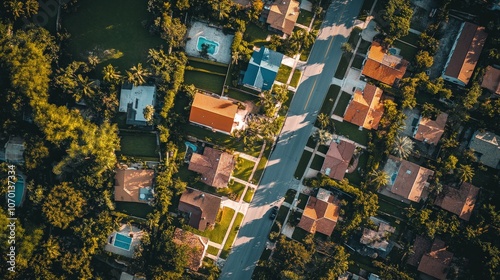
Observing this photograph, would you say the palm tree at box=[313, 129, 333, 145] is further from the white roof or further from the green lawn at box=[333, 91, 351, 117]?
the white roof

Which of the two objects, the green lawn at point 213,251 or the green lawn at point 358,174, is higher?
the green lawn at point 358,174

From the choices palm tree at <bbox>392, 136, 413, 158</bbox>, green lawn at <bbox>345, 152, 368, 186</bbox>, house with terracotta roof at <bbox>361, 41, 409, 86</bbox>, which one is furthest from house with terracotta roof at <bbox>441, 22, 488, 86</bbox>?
green lawn at <bbox>345, 152, 368, 186</bbox>

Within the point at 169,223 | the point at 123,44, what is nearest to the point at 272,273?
the point at 169,223

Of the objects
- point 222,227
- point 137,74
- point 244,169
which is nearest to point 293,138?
point 244,169

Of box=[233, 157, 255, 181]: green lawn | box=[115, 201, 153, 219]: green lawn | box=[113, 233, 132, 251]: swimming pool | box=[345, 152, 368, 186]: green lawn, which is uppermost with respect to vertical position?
box=[345, 152, 368, 186]: green lawn

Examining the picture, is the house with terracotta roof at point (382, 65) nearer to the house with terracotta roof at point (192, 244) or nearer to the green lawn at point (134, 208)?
the house with terracotta roof at point (192, 244)

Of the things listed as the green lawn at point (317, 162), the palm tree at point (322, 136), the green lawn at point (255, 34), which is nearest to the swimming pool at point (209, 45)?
the green lawn at point (255, 34)
